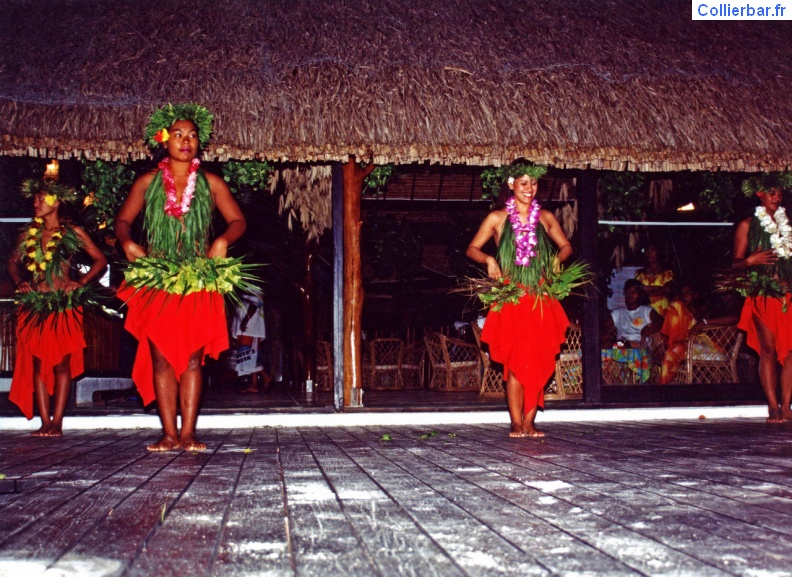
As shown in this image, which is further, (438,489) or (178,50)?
(178,50)

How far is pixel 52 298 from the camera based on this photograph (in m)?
5.01

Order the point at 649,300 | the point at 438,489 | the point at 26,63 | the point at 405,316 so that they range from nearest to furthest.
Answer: the point at 438,489 → the point at 26,63 → the point at 649,300 → the point at 405,316

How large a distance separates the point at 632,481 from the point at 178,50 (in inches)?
188

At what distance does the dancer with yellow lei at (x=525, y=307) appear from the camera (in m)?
4.59

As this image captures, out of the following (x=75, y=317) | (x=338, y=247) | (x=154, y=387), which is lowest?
(x=154, y=387)

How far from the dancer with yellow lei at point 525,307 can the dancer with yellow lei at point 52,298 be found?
Answer: 244cm

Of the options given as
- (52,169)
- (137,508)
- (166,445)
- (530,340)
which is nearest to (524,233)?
(530,340)

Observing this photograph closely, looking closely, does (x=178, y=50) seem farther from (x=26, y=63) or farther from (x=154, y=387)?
(x=154, y=387)

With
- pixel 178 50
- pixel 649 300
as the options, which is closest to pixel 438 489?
pixel 178 50

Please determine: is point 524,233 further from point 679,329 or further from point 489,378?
point 679,329

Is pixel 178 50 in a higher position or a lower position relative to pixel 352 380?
higher

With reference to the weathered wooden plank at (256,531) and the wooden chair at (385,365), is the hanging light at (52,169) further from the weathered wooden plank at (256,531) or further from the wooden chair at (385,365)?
the wooden chair at (385,365)

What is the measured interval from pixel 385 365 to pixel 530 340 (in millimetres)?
5914

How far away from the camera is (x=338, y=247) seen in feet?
20.0
